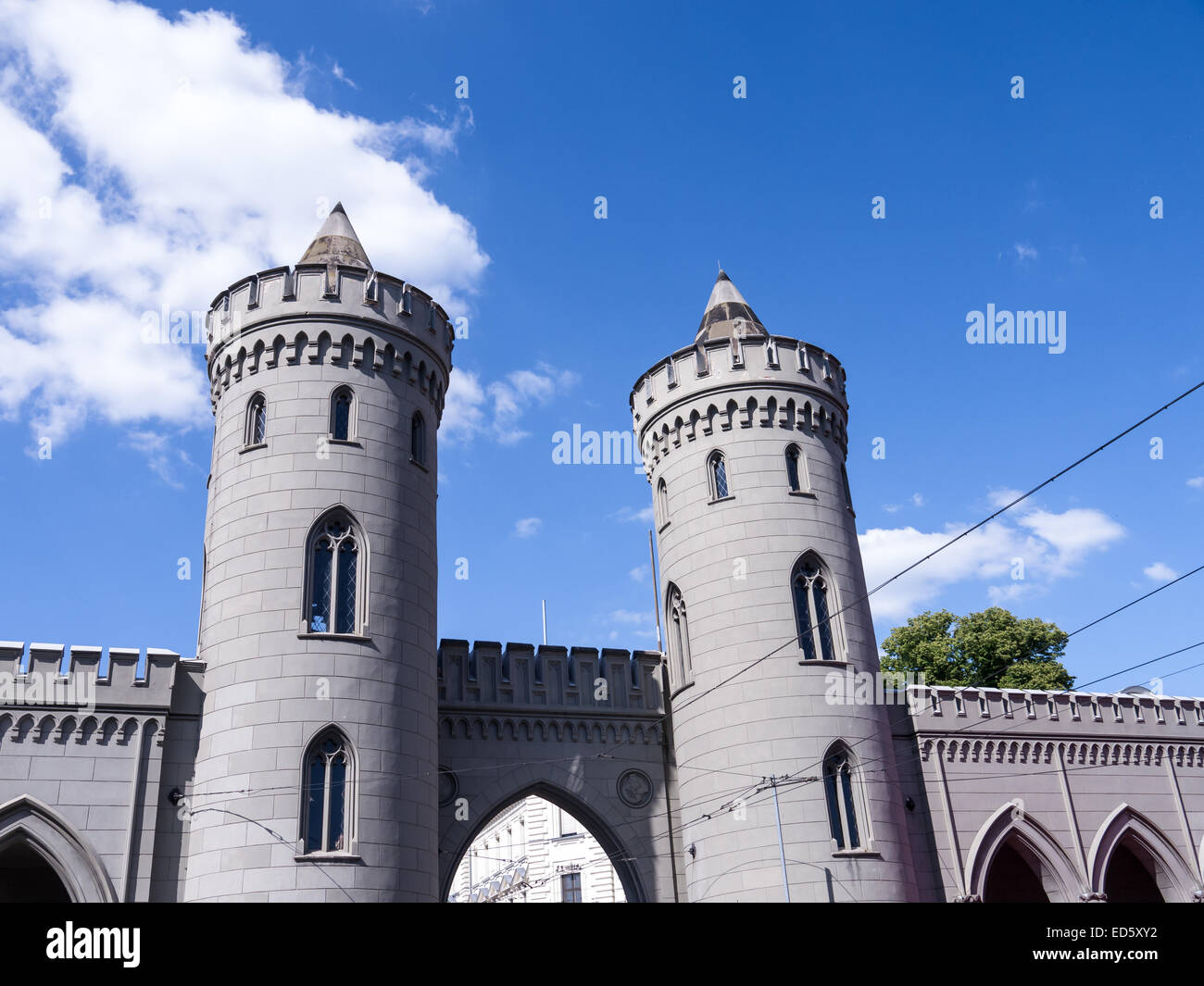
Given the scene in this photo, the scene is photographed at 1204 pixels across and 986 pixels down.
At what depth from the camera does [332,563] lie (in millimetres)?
20984

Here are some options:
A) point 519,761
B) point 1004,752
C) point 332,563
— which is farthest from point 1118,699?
point 332,563

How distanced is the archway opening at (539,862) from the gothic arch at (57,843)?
2777cm

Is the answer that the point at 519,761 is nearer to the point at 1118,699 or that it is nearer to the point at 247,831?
the point at 247,831

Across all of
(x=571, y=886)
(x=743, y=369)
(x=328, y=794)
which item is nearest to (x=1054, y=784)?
(x=743, y=369)

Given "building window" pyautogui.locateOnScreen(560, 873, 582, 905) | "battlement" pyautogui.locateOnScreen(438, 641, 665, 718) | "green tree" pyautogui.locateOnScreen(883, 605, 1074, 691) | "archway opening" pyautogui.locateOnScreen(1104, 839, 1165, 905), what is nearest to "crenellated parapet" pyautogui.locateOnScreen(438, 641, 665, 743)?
"battlement" pyautogui.locateOnScreen(438, 641, 665, 718)

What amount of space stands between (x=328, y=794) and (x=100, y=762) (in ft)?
13.9

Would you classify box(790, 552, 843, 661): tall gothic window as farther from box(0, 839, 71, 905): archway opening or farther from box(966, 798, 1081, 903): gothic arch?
box(0, 839, 71, 905): archway opening

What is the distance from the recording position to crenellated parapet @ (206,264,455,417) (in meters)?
22.5

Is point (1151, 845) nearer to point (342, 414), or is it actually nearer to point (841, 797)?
point (841, 797)

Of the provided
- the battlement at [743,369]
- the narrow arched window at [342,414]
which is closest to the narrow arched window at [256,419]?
the narrow arched window at [342,414]

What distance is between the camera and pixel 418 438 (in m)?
23.6

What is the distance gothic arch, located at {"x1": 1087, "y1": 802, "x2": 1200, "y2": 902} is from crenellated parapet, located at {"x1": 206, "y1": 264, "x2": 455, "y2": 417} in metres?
20.3

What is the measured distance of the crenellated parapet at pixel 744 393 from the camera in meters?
26.3
